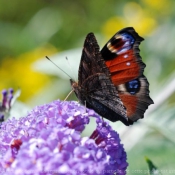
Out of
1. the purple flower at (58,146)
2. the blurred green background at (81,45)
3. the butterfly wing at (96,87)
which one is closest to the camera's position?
the purple flower at (58,146)

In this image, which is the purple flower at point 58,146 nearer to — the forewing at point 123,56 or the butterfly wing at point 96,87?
the butterfly wing at point 96,87

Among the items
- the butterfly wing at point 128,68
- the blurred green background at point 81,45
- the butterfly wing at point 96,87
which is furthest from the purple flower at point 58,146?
the blurred green background at point 81,45

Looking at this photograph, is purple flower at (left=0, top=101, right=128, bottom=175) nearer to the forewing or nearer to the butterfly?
the butterfly

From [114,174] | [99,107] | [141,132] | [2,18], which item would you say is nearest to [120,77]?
[99,107]

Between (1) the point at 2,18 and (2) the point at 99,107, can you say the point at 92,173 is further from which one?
(1) the point at 2,18

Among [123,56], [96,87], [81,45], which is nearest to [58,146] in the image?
[96,87]
